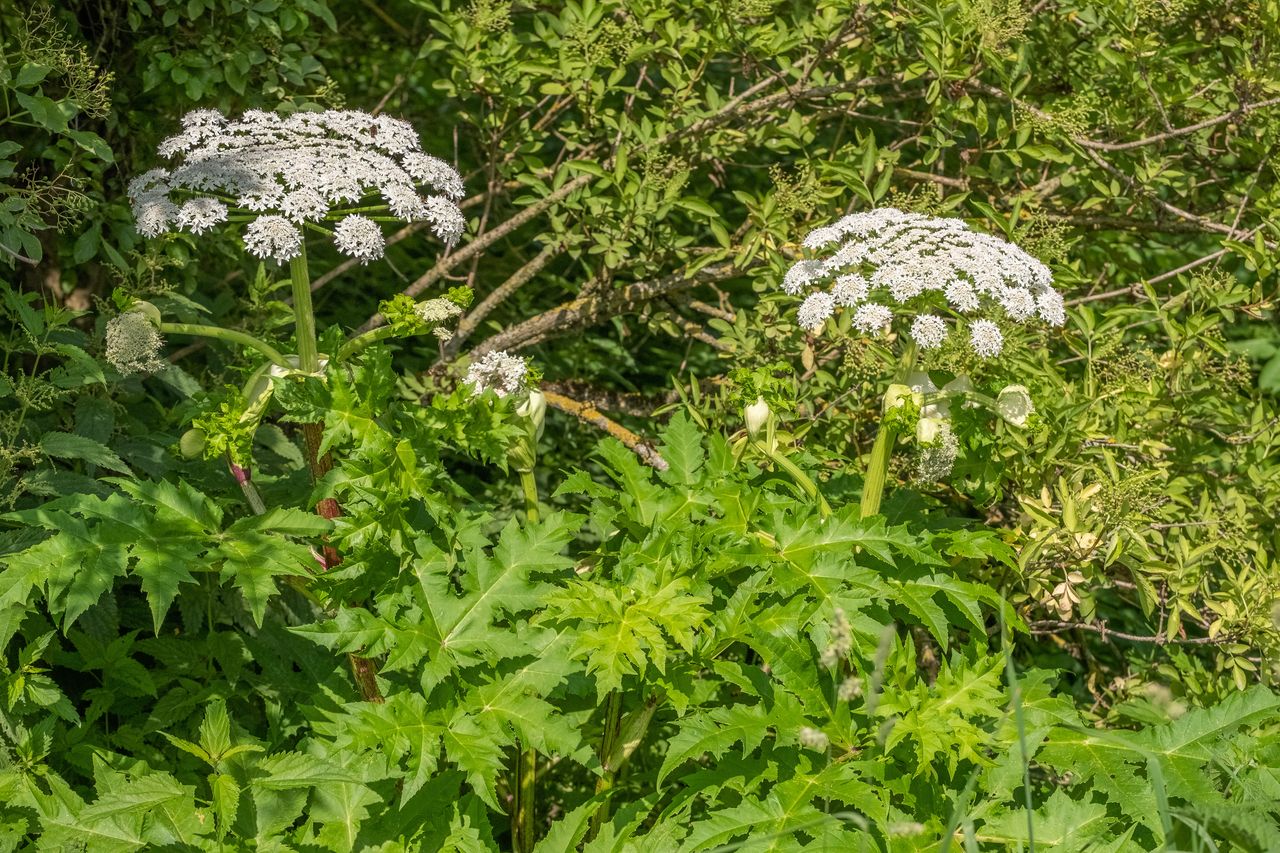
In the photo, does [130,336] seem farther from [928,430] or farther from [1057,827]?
[1057,827]

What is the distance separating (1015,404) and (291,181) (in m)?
1.57

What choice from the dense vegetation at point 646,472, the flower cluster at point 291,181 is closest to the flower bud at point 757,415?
the dense vegetation at point 646,472

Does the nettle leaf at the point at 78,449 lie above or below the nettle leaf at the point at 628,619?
above

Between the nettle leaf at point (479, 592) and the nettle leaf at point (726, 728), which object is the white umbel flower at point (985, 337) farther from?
the nettle leaf at point (479, 592)

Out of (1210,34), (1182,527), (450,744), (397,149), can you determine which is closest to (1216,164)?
(1210,34)

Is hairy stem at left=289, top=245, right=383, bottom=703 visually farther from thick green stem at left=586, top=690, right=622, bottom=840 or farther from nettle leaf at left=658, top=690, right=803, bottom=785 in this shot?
nettle leaf at left=658, top=690, right=803, bottom=785

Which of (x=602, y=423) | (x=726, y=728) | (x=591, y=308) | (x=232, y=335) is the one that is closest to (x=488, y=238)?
(x=591, y=308)

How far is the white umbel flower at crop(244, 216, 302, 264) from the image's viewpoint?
89.8 inches

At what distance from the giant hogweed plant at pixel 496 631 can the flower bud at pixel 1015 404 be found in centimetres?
1

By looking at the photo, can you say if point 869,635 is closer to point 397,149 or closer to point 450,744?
point 450,744

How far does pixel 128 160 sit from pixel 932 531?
2.58 m

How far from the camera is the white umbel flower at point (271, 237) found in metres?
2.28

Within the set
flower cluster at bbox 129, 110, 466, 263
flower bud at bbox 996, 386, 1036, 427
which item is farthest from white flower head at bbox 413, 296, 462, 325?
flower bud at bbox 996, 386, 1036, 427

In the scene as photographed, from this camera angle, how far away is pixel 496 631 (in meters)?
2.44
